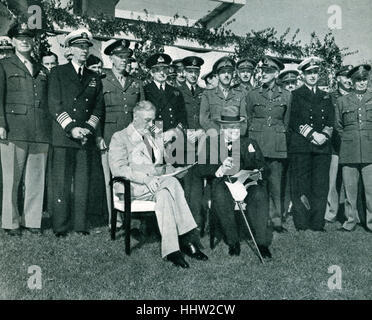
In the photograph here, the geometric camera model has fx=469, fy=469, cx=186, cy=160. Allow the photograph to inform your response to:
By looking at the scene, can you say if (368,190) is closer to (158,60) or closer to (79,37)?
(158,60)

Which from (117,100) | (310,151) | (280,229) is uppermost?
(117,100)

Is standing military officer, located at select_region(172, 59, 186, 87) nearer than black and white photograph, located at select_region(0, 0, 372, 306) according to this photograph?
No

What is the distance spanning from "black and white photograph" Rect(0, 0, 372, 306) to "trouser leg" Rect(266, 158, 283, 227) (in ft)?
0.06

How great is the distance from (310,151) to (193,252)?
2.20m

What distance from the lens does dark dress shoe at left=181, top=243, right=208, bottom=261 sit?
455cm

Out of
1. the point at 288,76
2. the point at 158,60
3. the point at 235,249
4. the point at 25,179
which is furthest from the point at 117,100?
the point at 288,76

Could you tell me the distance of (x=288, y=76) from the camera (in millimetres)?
6762

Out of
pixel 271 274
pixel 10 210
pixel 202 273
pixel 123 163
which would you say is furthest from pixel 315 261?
pixel 10 210

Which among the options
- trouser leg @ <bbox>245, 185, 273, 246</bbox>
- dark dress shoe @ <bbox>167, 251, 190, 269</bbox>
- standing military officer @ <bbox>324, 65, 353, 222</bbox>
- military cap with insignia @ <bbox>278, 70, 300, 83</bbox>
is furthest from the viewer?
military cap with insignia @ <bbox>278, 70, 300, 83</bbox>

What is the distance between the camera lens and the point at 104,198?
18.8ft

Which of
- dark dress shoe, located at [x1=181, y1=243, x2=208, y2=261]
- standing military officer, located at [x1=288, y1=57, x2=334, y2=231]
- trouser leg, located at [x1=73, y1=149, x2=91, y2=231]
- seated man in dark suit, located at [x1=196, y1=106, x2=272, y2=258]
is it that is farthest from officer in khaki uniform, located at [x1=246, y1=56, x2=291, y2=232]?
trouser leg, located at [x1=73, y1=149, x2=91, y2=231]

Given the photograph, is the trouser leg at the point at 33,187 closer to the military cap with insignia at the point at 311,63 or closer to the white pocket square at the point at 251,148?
the white pocket square at the point at 251,148

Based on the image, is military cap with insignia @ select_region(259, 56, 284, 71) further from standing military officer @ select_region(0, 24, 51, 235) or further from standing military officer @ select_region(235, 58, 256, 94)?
standing military officer @ select_region(0, 24, 51, 235)
